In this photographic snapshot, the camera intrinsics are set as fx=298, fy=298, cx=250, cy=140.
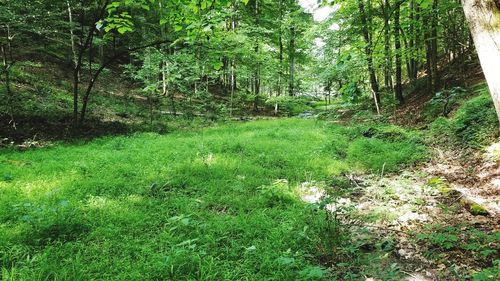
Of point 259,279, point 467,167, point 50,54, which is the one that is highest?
point 50,54

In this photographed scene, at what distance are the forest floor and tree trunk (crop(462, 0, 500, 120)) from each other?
2.07 m

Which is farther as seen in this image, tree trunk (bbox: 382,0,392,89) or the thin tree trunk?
the thin tree trunk

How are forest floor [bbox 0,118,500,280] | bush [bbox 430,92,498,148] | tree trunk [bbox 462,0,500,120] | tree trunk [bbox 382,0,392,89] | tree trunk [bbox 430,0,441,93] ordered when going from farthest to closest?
1. tree trunk [bbox 430,0,441,93]
2. bush [bbox 430,92,498,148]
3. tree trunk [bbox 382,0,392,89]
4. forest floor [bbox 0,118,500,280]
5. tree trunk [bbox 462,0,500,120]

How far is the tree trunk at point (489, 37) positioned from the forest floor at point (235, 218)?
2074 millimetres

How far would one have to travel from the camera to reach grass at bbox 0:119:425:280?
3.47 metres

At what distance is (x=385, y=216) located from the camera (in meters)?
4.87

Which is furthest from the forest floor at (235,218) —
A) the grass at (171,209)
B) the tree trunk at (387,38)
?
the tree trunk at (387,38)

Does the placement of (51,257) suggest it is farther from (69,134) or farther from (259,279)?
(69,134)

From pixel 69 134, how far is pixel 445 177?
1170 cm

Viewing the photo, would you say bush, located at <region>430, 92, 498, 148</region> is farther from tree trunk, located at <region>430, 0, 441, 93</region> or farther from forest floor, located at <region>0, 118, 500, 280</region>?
tree trunk, located at <region>430, 0, 441, 93</region>

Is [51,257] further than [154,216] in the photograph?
No

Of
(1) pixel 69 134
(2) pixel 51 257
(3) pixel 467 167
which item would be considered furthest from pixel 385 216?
(1) pixel 69 134

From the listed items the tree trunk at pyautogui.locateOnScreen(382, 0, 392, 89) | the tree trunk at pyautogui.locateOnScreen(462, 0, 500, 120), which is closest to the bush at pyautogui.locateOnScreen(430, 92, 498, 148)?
the tree trunk at pyautogui.locateOnScreen(382, 0, 392, 89)

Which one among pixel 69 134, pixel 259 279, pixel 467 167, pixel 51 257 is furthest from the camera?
pixel 69 134
